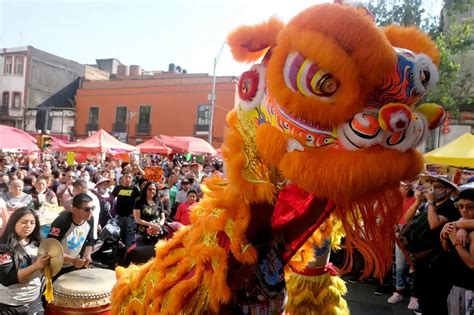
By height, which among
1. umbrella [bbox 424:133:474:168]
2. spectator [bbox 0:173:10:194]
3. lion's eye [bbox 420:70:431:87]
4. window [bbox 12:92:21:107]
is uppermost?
window [bbox 12:92:21:107]

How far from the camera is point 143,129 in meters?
31.4

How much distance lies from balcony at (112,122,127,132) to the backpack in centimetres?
2995

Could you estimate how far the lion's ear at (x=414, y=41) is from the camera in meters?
1.43

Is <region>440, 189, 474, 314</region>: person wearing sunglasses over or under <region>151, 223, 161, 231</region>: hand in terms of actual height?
over

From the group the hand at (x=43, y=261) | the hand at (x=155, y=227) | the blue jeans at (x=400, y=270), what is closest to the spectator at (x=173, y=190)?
the hand at (x=155, y=227)

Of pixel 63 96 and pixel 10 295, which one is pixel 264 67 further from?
pixel 63 96

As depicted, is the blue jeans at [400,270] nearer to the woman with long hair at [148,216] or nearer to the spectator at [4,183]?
the woman with long hair at [148,216]

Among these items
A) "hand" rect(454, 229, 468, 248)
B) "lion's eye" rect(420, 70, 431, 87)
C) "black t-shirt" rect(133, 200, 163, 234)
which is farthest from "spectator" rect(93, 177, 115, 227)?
"lion's eye" rect(420, 70, 431, 87)

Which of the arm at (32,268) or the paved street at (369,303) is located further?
the paved street at (369,303)

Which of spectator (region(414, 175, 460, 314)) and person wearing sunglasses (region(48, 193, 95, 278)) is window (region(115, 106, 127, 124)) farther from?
spectator (region(414, 175, 460, 314))

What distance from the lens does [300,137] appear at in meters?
1.31

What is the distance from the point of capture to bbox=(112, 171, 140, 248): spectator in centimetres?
588

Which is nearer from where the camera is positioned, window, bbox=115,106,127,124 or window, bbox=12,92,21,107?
window, bbox=115,106,127,124

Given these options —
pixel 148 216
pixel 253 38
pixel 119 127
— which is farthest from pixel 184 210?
pixel 119 127
